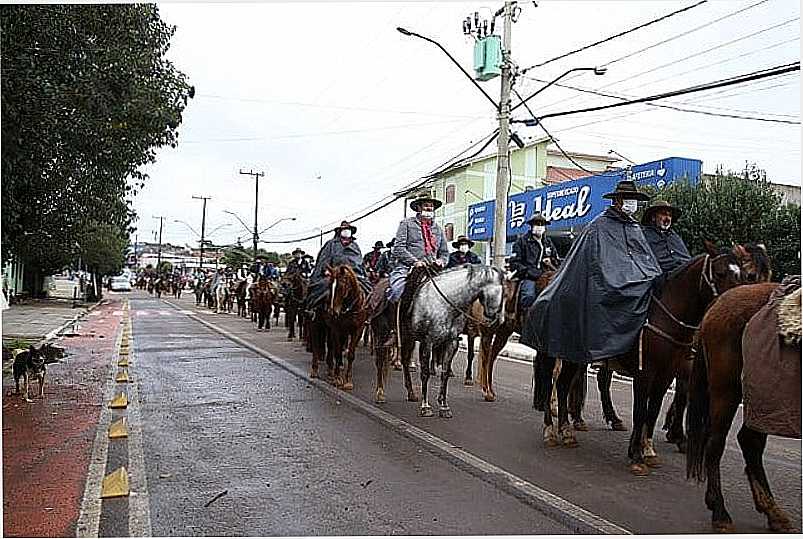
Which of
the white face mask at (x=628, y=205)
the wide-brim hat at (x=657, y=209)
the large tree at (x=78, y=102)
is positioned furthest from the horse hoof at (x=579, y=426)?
the large tree at (x=78, y=102)

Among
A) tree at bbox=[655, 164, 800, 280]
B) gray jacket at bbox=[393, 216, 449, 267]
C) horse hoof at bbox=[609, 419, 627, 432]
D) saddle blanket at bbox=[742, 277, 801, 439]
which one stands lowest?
horse hoof at bbox=[609, 419, 627, 432]

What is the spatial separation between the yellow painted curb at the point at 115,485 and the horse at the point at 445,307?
4.05 metres

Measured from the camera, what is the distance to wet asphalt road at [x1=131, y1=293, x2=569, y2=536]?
5703mm

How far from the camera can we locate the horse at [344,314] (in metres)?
12.0

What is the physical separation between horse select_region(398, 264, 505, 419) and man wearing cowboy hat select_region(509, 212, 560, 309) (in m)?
0.53

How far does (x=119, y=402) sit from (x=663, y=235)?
7.16 metres

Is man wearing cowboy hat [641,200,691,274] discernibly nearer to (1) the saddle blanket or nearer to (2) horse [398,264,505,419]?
(2) horse [398,264,505,419]

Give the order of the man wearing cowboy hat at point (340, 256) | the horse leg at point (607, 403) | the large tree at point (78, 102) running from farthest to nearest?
the man wearing cowboy hat at point (340, 256), the large tree at point (78, 102), the horse leg at point (607, 403)

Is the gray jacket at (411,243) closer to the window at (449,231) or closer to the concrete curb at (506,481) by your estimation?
the concrete curb at (506,481)

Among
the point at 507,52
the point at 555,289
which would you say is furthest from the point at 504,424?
the point at 507,52

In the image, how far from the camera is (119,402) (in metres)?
10.7

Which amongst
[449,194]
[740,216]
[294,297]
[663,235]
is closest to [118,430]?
[663,235]

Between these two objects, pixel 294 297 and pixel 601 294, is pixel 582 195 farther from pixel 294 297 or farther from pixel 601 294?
pixel 601 294

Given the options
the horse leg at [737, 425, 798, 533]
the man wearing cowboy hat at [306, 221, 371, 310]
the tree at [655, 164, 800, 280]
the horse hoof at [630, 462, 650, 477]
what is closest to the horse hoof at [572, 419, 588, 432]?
the horse hoof at [630, 462, 650, 477]
